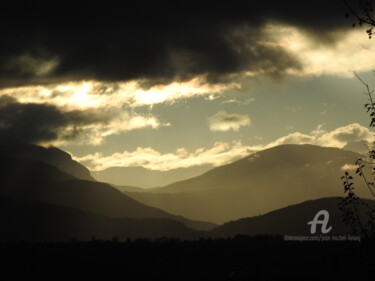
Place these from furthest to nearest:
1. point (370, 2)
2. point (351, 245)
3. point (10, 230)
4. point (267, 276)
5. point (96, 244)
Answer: point (10, 230) < point (96, 244) < point (351, 245) < point (267, 276) < point (370, 2)

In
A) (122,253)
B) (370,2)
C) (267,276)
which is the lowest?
(267,276)

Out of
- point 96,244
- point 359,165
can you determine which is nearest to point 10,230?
point 96,244

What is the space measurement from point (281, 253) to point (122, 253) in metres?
11.0

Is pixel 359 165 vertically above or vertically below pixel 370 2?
below

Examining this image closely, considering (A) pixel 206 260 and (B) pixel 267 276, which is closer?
(B) pixel 267 276

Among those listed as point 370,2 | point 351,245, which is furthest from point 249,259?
point 370,2

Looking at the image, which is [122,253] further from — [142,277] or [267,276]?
[267,276]

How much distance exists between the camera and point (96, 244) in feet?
119

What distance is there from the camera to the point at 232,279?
98.7 ft

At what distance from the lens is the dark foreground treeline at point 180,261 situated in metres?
29.8

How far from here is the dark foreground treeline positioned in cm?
2975

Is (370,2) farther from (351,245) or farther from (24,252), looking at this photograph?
(24,252)

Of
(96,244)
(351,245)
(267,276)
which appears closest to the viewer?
(267,276)

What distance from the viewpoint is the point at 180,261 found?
33.3 meters
